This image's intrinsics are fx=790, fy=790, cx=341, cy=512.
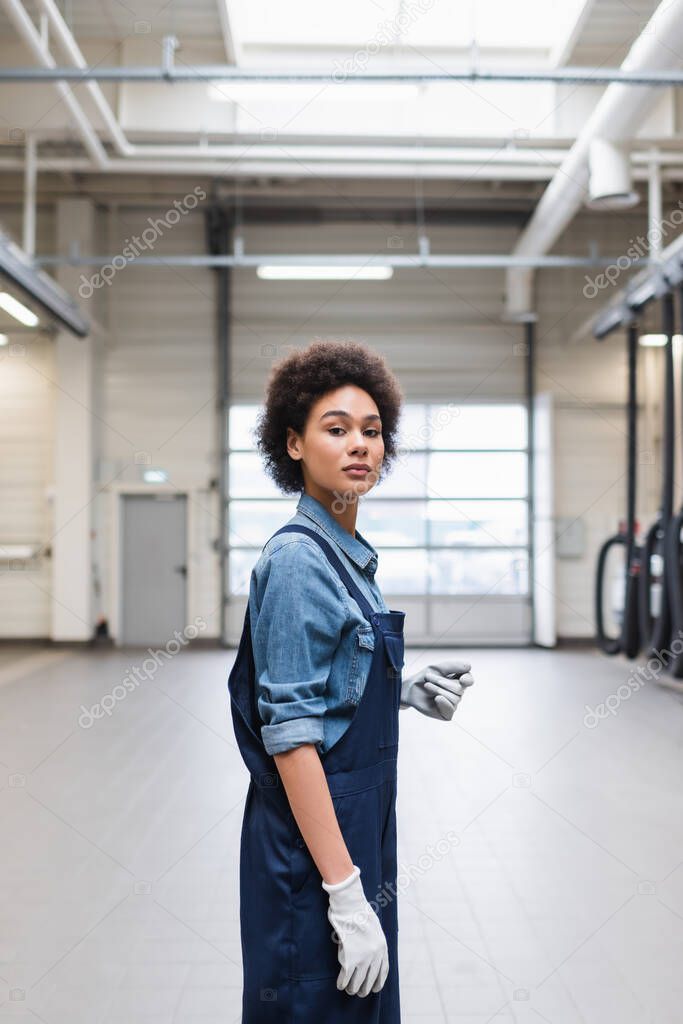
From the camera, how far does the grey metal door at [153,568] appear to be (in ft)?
35.2

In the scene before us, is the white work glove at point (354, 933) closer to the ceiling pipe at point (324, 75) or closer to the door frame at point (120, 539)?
the ceiling pipe at point (324, 75)

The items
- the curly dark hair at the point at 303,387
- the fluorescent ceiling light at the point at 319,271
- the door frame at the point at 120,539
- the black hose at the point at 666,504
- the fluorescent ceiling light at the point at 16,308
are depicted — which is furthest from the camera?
the door frame at the point at 120,539

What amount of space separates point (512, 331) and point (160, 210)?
16.8ft

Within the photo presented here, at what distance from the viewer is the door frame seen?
35.0 feet

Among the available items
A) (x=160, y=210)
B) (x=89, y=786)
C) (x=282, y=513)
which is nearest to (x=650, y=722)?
(x=89, y=786)

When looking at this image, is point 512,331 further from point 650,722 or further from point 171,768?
point 171,768

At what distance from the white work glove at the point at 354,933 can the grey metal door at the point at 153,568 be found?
9894 millimetres

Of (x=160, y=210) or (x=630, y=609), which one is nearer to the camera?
(x=630, y=609)

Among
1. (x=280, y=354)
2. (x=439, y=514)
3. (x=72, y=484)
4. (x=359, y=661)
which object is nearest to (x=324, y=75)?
(x=359, y=661)

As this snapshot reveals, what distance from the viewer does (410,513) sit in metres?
10.8

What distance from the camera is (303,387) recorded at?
1.26 m

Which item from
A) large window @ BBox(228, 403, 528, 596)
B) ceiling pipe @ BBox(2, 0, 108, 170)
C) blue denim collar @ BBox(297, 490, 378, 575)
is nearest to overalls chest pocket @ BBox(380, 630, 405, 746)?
blue denim collar @ BBox(297, 490, 378, 575)

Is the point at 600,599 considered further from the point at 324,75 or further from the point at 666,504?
the point at 324,75

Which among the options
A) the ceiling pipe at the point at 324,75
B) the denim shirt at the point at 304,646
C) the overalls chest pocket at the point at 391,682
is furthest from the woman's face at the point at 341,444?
the ceiling pipe at the point at 324,75
